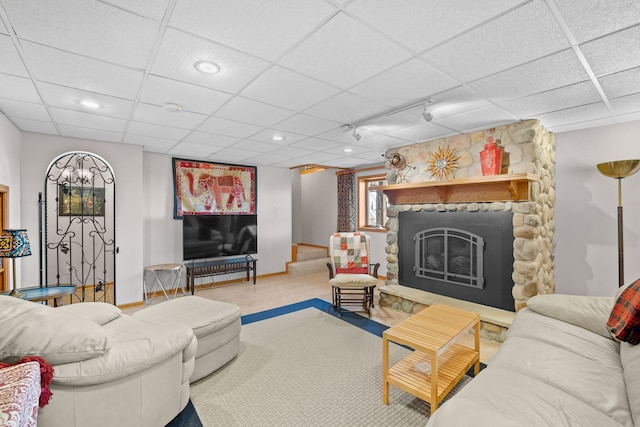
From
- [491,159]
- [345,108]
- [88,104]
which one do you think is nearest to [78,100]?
[88,104]

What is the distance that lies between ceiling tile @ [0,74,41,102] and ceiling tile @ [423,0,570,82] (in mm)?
2888

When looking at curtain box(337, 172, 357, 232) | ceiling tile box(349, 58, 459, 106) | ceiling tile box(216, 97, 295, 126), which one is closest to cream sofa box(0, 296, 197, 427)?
ceiling tile box(216, 97, 295, 126)

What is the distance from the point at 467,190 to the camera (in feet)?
11.9

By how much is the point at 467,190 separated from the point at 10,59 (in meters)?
4.21

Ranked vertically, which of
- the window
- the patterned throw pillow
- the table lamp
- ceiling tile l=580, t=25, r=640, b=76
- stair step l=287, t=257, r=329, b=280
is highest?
ceiling tile l=580, t=25, r=640, b=76

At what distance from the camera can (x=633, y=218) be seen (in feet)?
10.3

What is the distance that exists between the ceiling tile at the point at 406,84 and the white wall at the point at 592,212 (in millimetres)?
2319

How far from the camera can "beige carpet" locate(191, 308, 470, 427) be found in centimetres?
195

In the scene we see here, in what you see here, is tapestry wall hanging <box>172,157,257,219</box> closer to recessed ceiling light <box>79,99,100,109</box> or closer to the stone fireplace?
recessed ceiling light <box>79,99,100,109</box>

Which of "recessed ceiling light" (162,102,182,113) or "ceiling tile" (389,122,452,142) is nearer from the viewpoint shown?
"recessed ceiling light" (162,102,182,113)

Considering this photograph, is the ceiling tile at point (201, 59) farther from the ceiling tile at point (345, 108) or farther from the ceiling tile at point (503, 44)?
the ceiling tile at point (503, 44)

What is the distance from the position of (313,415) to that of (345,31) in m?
2.37

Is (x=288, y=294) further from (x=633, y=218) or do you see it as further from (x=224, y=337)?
(x=633, y=218)

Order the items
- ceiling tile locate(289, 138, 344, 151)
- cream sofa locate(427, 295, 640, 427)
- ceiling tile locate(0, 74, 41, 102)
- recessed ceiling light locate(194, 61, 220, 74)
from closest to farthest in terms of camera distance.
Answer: cream sofa locate(427, 295, 640, 427)
recessed ceiling light locate(194, 61, 220, 74)
ceiling tile locate(0, 74, 41, 102)
ceiling tile locate(289, 138, 344, 151)
